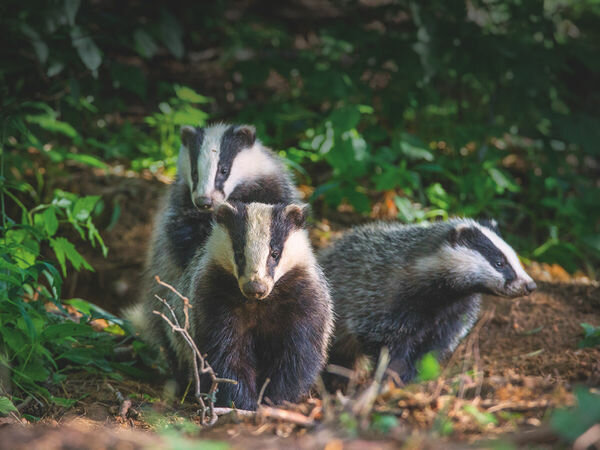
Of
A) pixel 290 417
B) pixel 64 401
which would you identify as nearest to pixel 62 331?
pixel 64 401

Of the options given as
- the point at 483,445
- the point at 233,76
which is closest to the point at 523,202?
the point at 233,76

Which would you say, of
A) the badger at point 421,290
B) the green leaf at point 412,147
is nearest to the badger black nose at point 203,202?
the badger at point 421,290

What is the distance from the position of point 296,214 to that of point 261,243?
33cm

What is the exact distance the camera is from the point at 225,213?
10.8 feet

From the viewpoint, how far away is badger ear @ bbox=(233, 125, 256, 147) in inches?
163

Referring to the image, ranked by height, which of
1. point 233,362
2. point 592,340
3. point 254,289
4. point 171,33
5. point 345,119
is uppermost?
point 171,33

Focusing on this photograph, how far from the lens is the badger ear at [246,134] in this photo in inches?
163

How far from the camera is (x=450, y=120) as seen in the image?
22.1 feet

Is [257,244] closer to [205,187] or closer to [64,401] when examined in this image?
[205,187]

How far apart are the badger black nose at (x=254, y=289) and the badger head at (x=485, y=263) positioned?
1441 millimetres

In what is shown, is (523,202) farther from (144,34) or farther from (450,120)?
(144,34)

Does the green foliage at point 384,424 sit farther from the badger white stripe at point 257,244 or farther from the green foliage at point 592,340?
the green foliage at point 592,340

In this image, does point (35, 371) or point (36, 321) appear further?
point (36, 321)

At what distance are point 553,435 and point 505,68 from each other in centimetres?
384
